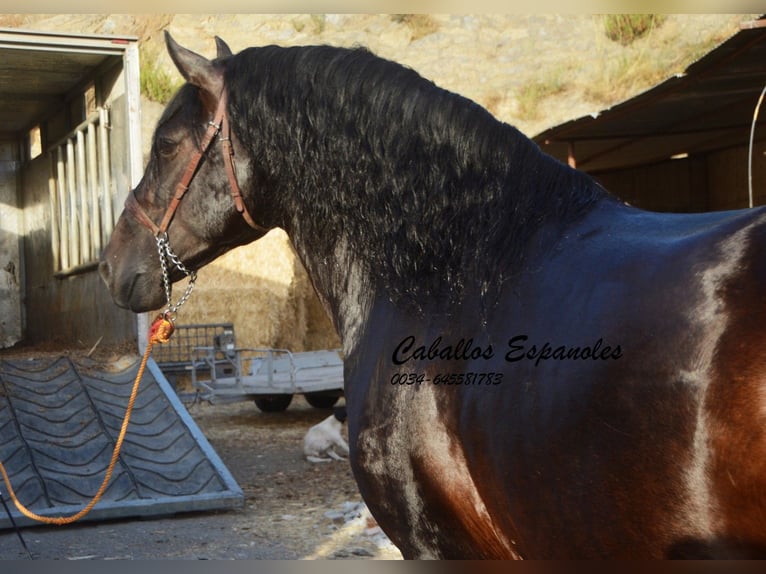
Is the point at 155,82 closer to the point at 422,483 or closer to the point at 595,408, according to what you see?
the point at 422,483

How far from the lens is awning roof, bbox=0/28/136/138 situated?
6.21 metres

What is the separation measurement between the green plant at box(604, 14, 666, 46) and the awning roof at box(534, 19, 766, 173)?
4949mm

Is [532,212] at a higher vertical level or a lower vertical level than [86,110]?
lower

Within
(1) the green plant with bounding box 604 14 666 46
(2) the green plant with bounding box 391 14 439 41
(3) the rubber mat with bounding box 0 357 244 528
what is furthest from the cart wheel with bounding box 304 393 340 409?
(2) the green plant with bounding box 391 14 439 41

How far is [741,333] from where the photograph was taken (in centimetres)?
132

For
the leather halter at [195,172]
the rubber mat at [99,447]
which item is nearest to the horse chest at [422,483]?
the leather halter at [195,172]

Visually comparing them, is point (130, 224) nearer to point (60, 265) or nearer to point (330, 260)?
point (330, 260)

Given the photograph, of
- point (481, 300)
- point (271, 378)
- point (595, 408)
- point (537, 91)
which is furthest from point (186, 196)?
point (537, 91)

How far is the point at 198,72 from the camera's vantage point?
7.49 feet

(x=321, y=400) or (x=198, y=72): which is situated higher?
(x=198, y=72)

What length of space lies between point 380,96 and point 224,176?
1.85 ft

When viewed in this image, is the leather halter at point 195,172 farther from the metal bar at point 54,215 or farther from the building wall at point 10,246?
the building wall at point 10,246

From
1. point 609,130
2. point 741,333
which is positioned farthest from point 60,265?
point 741,333

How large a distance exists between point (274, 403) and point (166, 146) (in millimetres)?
8602
